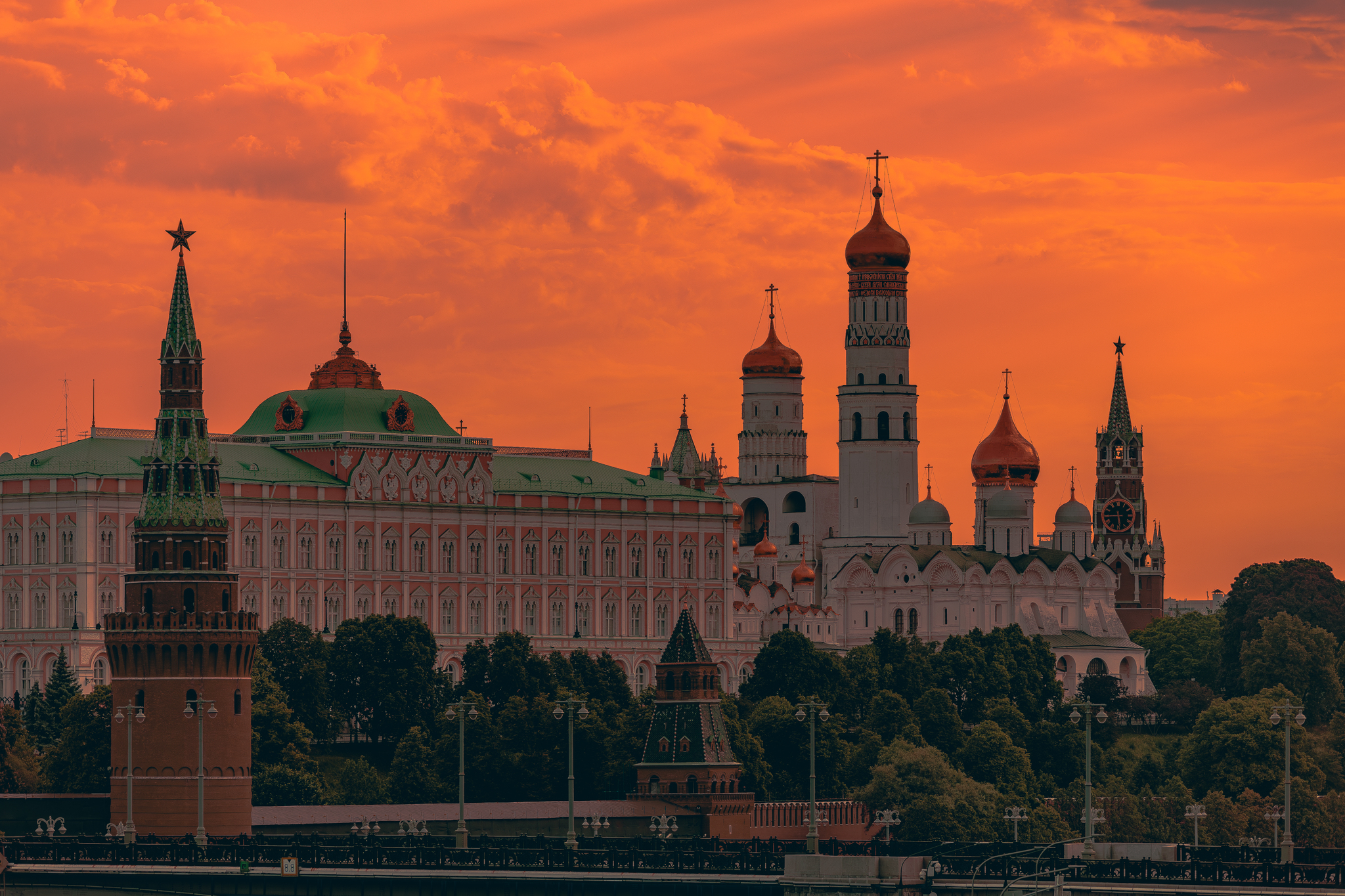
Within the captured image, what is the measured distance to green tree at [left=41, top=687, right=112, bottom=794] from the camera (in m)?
194

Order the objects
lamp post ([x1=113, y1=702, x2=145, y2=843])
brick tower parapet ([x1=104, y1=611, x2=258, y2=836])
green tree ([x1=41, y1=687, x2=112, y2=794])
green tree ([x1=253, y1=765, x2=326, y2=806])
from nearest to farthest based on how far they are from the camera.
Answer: lamp post ([x1=113, y1=702, x2=145, y2=843]) < brick tower parapet ([x1=104, y1=611, x2=258, y2=836]) < green tree ([x1=41, y1=687, x2=112, y2=794]) < green tree ([x1=253, y1=765, x2=326, y2=806])

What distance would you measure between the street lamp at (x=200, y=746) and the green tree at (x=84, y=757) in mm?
8174

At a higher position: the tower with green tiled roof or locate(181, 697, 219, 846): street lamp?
the tower with green tiled roof

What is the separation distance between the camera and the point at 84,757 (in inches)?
7672

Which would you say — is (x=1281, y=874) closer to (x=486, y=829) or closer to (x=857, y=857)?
(x=857, y=857)

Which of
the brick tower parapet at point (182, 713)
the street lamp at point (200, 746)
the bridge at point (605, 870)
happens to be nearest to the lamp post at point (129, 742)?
the brick tower parapet at point (182, 713)

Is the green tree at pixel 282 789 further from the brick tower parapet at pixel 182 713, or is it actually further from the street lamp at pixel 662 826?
the street lamp at pixel 662 826

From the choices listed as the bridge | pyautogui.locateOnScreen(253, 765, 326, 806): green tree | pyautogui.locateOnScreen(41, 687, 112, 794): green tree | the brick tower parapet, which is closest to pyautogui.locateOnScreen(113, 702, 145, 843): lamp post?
the brick tower parapet

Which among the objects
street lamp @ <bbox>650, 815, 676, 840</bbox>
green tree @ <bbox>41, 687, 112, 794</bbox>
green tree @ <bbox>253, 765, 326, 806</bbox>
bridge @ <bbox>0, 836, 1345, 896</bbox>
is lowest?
bridge @ <bbox>0, 836, 1345, 896</bbox>

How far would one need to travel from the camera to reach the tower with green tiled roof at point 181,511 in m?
192

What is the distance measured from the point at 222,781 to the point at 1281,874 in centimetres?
6118

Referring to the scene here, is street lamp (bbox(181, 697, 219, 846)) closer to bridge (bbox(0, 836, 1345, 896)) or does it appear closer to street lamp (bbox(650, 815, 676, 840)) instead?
bridge (bbox(0, 836, 1345, 896))

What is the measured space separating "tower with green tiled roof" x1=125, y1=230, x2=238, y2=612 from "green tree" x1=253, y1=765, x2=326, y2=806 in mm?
10948

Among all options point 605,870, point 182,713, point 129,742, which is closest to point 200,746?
point 129,742
